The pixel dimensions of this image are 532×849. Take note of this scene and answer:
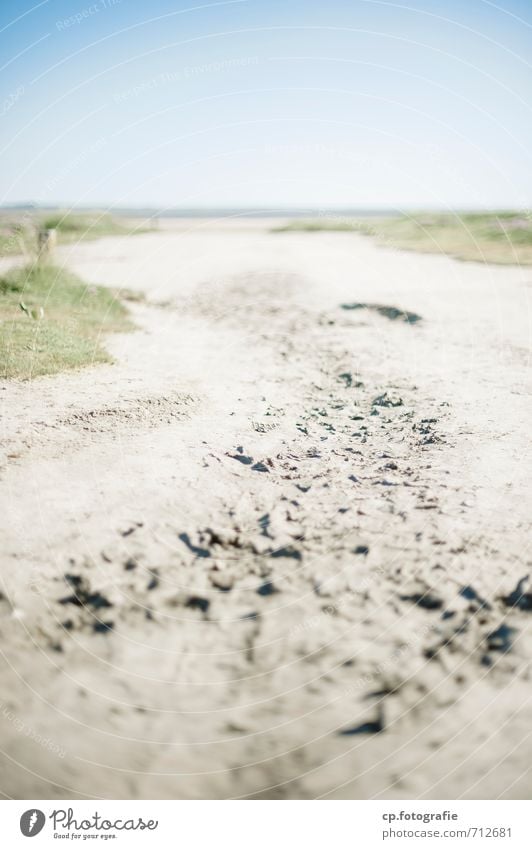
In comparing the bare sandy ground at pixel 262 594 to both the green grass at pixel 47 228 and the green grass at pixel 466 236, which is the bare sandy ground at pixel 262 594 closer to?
the green grass at pixel 47 228

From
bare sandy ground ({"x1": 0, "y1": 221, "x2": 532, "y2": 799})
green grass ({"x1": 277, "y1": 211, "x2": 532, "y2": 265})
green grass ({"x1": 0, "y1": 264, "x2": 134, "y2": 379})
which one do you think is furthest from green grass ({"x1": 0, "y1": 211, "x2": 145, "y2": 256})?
green grass ({"x1": 277, "y1": 211, "x2": 532, "y2": 265})

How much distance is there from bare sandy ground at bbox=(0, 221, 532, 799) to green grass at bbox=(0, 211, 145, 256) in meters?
6.33

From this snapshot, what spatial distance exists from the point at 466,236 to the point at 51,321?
81.6ft

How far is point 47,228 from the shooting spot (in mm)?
17906

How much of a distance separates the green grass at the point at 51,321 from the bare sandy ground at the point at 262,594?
2.60ft

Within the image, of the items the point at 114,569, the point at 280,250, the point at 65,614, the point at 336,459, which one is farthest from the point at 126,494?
the point at 280,250

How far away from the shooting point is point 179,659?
337cm

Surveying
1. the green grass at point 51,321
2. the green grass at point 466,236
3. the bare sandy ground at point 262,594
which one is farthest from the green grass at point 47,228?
the green grass at point 466,236

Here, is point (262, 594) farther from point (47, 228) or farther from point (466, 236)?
point (466, 236)

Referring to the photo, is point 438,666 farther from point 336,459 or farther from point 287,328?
point 287,328

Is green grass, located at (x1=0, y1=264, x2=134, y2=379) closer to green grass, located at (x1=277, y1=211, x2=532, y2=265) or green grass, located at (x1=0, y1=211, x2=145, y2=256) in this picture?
green grass, located at (x1=0, y1=211, x2=145, y2=256)

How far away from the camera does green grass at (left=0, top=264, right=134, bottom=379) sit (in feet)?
23.7

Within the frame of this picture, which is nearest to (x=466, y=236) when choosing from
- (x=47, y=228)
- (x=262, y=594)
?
(x=47, y=228)
